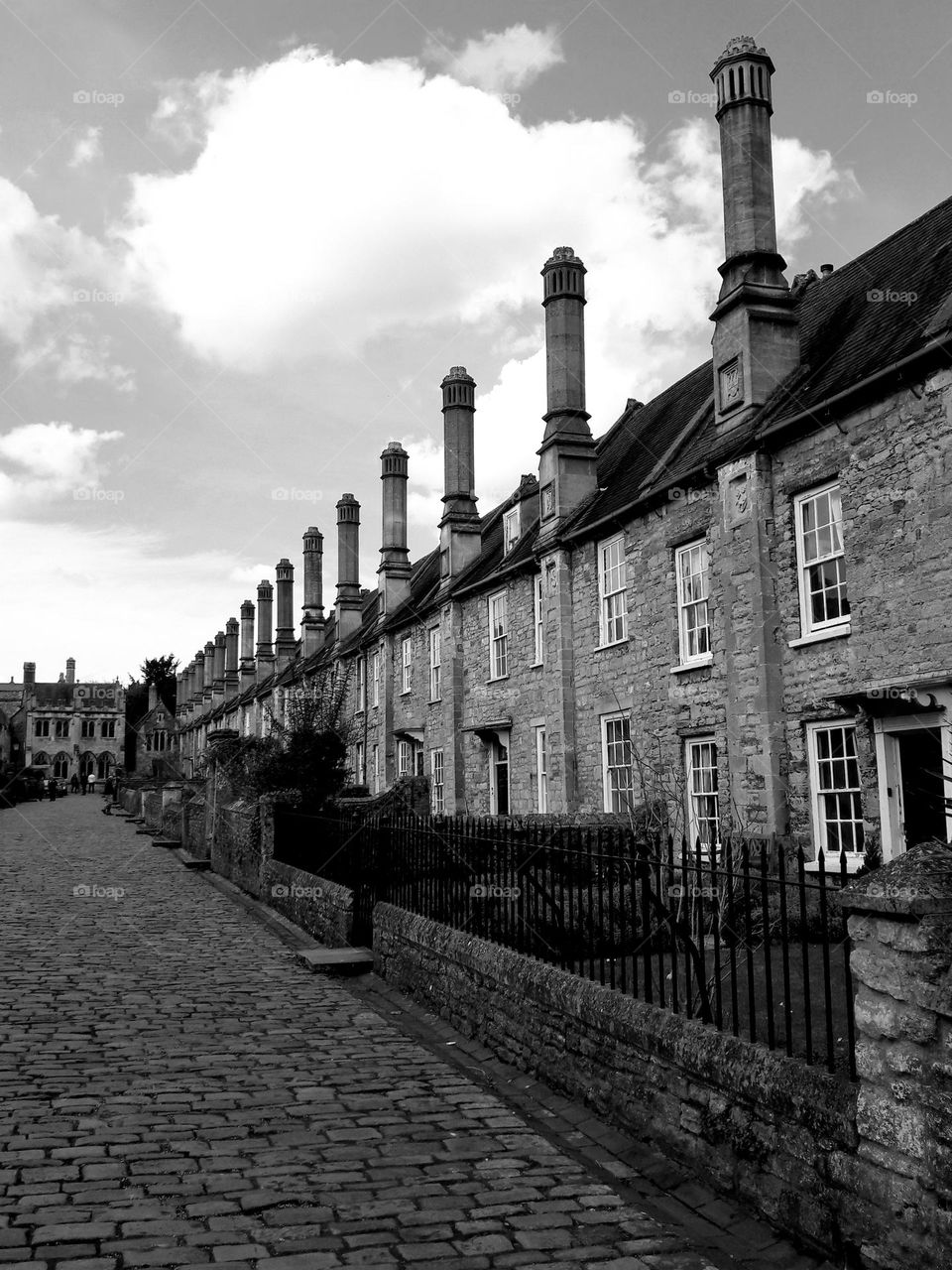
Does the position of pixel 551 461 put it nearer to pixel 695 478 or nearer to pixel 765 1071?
pixel 695 478

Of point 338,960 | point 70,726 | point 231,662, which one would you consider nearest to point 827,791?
point 338,960

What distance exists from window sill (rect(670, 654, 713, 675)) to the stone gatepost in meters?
12.1

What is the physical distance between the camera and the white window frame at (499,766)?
24.1 meters

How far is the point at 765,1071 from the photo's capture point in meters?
4.70

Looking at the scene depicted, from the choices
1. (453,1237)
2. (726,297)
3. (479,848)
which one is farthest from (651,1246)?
(726,297)

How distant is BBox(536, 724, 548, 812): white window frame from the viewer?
22.2 m

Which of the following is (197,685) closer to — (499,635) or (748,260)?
(499,635)

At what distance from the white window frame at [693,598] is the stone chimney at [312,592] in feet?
106

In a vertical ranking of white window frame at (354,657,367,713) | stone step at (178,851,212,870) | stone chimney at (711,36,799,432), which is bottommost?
stone step at (178,851,212,870)

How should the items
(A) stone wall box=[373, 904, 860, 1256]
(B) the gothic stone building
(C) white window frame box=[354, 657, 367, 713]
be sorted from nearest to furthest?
(A) stone wall box=[373, 904, 860, 1256], (C) white window frame box=[354, 657, 367, 713], (B) the gothic stone building

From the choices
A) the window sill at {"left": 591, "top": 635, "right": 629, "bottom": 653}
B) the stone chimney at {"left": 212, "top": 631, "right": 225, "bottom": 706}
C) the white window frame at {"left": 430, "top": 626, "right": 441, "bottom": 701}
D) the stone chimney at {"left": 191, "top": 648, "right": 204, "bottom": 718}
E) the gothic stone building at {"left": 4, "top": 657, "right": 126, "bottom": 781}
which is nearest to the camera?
the window sill at {"left": 591, "top": 635, "right": 629, "bottom": 653}

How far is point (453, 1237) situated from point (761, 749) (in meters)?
10.9

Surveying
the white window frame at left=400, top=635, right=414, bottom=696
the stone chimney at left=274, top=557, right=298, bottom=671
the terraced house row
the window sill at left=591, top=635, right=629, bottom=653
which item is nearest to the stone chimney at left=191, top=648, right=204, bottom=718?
the stone chimney at left=274, top=557, right=298, bottom=671

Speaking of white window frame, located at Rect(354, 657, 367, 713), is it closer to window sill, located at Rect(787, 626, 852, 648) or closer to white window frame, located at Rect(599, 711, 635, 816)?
white window frame, located at Rect(599, 711, 635, 816)
